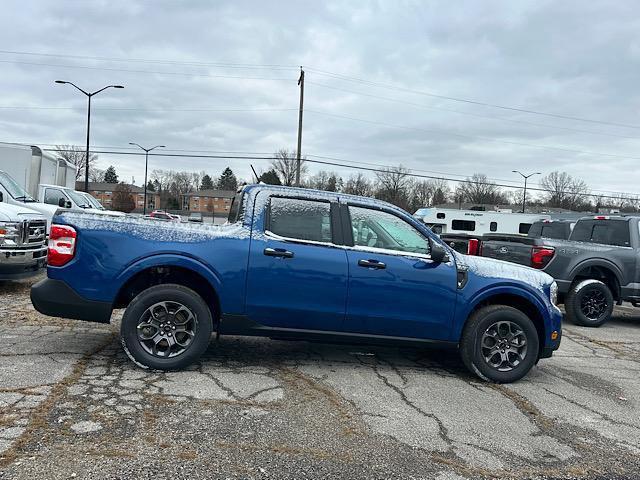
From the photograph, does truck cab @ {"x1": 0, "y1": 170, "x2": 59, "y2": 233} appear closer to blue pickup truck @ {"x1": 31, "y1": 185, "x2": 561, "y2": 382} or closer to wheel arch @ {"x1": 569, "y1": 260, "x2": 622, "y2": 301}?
blue pickup truck @ {"x1": 31, "y1": 185, "x2": 561, "y2": 382}

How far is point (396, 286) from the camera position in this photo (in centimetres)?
496

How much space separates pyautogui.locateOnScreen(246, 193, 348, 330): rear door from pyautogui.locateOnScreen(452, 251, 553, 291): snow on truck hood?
1295mm

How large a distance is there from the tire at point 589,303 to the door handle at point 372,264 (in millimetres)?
5816

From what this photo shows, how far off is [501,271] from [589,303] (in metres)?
5.12

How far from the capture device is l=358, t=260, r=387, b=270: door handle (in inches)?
194

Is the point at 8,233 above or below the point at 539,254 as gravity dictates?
below

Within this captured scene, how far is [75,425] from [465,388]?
11.1 feet

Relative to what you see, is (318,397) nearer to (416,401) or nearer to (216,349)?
(416,401)

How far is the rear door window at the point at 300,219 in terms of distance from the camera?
16.4 feet

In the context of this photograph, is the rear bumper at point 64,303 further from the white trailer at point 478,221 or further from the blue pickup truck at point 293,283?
the white trailer at point 478,221

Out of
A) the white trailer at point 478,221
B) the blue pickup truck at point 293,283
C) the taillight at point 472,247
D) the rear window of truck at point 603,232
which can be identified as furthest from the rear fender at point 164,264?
the white trailer at point 478,221

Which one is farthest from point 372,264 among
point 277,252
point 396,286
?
point 277,252

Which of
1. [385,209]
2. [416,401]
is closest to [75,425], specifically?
[416,401]

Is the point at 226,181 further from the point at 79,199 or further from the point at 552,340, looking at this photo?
the point at 552,340
